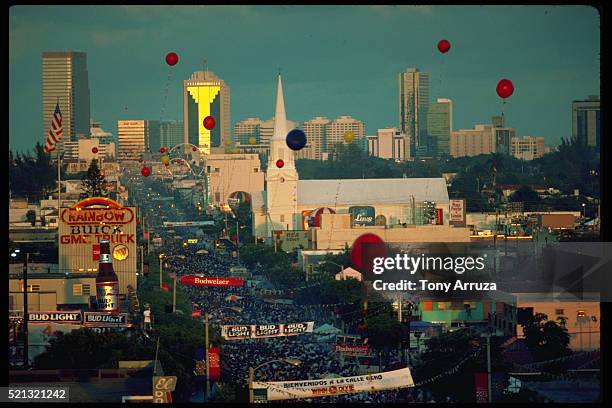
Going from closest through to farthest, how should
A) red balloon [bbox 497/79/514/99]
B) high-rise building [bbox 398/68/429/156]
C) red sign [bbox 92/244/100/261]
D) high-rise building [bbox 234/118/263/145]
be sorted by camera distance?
red balloon [bbox 497/79/514/99] < red sign [bbox 92/244/100/261] < high-rise building [bbox 398/68/429/156] < high-rise building [bbox 234/118/263/145]

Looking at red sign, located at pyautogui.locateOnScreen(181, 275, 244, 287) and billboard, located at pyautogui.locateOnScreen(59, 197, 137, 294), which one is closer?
billboard, located at pyautogui.locateOnScreen(59, 197, 137, 294)

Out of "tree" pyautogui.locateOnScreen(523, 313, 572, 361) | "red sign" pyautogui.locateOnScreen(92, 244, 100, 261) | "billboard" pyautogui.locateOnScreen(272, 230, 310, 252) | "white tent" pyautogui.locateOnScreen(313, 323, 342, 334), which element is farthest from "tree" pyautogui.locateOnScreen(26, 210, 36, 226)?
"tree" pyautogui.locateOnScreen(523, 313, 572, 361)

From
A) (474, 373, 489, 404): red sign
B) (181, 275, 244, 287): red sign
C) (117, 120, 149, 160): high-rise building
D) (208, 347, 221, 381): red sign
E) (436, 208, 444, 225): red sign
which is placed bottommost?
(474, 373, 489, 404): red sign

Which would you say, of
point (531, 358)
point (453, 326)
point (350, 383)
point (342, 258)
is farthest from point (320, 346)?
point (342, 258)

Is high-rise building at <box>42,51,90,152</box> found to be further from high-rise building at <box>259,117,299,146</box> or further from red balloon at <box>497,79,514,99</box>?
red balloon at <box>497,79,514,99</box>

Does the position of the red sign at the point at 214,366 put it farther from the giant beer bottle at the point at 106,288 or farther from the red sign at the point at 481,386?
the giant beer bottle at the point at 106,288
